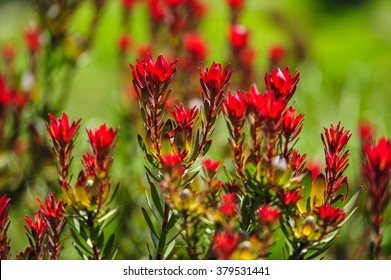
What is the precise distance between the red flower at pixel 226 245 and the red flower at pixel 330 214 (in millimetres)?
116

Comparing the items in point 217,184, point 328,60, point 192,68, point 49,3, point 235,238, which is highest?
point 328,60

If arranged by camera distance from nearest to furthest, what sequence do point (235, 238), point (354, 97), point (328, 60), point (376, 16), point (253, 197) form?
point (235, 238), point (253, 197), point (354, 97), point (328, 60), point (376, 16)

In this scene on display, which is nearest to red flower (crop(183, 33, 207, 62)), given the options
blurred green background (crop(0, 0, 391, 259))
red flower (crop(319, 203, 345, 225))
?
blurred green background (crop(0, 0, 391, 259))

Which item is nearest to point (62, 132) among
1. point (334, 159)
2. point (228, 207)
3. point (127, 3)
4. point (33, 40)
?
point (228, 207)

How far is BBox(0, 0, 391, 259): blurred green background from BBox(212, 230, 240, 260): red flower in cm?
62

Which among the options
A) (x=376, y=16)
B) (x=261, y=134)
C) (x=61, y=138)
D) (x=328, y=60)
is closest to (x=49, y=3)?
(x=61, y=138)

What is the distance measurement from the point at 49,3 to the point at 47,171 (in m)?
0.47

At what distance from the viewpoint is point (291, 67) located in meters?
2.34

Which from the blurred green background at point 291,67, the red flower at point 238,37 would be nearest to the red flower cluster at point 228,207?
the blurred green background at point 291,67

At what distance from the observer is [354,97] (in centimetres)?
237

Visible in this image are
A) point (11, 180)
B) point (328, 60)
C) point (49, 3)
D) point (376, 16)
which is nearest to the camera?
point (11, 180)

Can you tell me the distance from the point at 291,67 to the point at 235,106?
156 centimetres

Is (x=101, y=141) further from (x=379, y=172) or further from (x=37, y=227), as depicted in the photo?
(x=379, y=172)
